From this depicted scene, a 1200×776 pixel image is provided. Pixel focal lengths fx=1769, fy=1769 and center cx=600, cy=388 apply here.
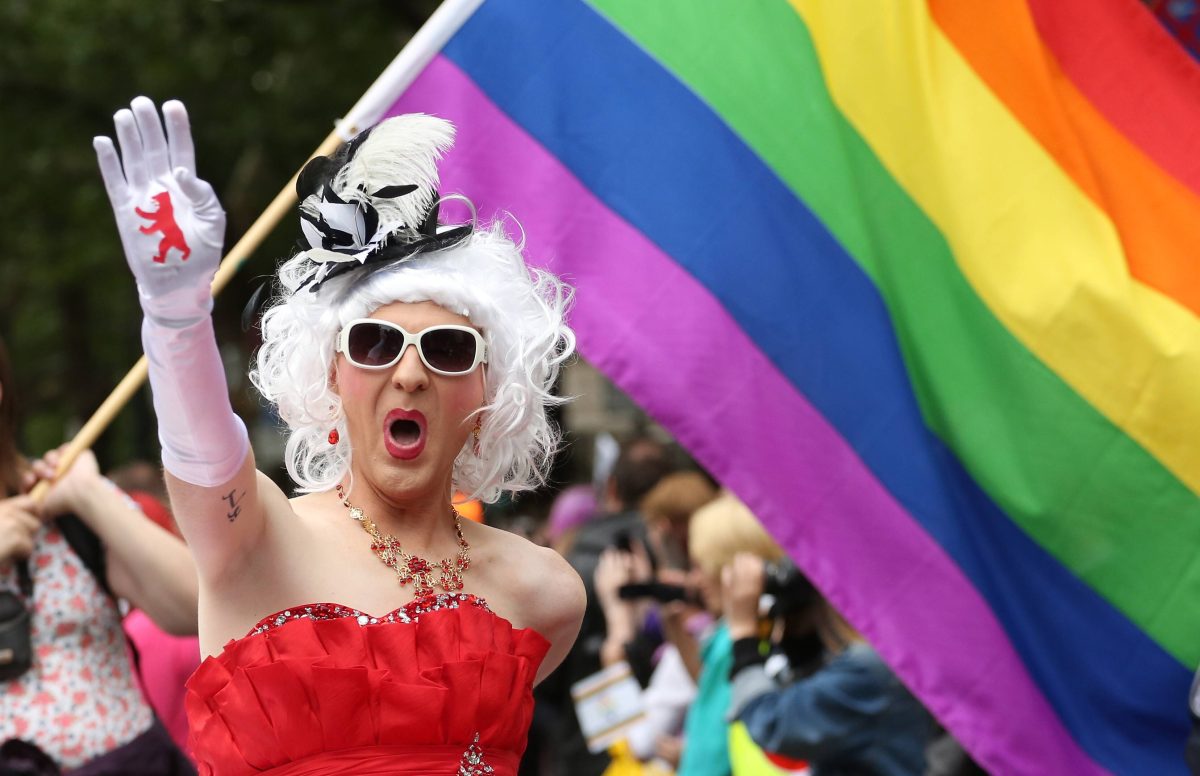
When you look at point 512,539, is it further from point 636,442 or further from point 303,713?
point 636,442

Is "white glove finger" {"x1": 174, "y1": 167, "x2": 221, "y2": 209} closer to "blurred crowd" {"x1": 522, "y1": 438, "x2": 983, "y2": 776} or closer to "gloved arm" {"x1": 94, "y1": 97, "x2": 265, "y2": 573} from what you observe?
"gloved arm" {"x1": 94, "y1": 97, "x2": 265, "y2": 573}

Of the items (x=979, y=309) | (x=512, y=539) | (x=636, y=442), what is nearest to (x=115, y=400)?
(x=512, y=539)

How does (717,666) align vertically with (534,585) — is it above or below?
below

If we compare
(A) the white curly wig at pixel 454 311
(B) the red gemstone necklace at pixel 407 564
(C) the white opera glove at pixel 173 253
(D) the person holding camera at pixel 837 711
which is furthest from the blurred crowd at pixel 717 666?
(C) the white opera glove at pixel 173 253

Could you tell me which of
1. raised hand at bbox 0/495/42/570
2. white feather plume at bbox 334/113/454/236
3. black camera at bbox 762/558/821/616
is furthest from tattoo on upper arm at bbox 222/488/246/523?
black camera at bbox 762/558/821/616

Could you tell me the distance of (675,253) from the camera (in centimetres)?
447

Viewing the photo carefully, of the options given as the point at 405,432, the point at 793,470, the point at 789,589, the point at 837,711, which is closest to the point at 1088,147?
the point at 793,470

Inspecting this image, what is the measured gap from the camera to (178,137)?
2379 millimetres

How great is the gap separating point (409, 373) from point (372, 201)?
0.32 metres

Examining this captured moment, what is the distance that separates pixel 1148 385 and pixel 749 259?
1009mm

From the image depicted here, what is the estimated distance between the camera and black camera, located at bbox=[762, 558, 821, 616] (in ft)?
16.6

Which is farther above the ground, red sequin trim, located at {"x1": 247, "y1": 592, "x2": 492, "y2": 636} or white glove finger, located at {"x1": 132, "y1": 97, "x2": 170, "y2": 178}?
white glove finger, located at {"x1": 132, "y1": 97, "x2": 170, "y2": 178}

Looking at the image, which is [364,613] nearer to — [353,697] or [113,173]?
[353,697]

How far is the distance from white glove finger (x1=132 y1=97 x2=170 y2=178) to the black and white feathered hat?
651mm
